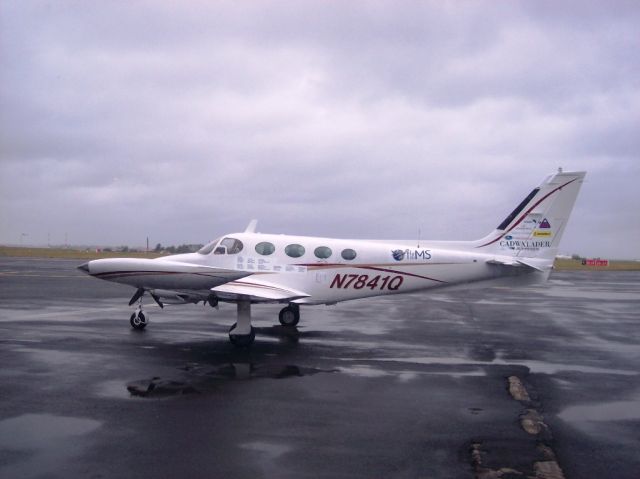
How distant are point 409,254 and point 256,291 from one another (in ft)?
14.3

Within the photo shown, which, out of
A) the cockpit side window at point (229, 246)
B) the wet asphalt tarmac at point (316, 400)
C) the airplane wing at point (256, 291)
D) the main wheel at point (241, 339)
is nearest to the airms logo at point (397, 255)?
the wet asphalt tarmac at point (316, 400)

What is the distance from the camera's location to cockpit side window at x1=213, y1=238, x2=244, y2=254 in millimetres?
16203

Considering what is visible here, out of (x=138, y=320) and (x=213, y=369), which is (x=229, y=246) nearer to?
(x=138, y=320)

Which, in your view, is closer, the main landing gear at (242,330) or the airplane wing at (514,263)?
the main landing gear at (242,330)

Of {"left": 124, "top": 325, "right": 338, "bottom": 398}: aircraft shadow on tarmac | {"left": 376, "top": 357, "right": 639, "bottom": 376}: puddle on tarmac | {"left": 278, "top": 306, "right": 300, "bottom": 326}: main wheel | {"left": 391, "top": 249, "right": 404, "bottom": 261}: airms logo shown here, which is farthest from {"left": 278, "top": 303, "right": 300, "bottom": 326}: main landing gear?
{"left": 376, "top": 357, "right": 639, "bottom": 376}: puddle on tarmac

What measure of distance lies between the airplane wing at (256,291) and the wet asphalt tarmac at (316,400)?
108cm

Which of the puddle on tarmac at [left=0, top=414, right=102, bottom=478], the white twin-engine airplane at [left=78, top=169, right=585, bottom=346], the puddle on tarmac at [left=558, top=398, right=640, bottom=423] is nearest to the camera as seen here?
the puddle on tarmac at [left=0, top=414, right=102, bottom=478]

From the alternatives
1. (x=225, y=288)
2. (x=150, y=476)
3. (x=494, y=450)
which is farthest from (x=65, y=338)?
(x=494, y=450)

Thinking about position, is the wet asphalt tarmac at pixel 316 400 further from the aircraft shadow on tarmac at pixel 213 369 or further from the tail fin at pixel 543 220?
the tail fin at pixel 543 220

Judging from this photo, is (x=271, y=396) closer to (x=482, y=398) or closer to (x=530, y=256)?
(x=482, y=398)

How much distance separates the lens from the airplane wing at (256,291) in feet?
45.4

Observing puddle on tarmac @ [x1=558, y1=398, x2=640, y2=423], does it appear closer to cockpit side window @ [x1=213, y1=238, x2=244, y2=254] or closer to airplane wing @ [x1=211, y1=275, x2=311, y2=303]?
airplane wing @ [x1=211, y1=275, x2=311, y2=303]

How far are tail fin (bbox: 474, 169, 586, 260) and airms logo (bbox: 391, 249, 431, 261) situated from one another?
1818 millimetres

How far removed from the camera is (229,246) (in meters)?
16.3
